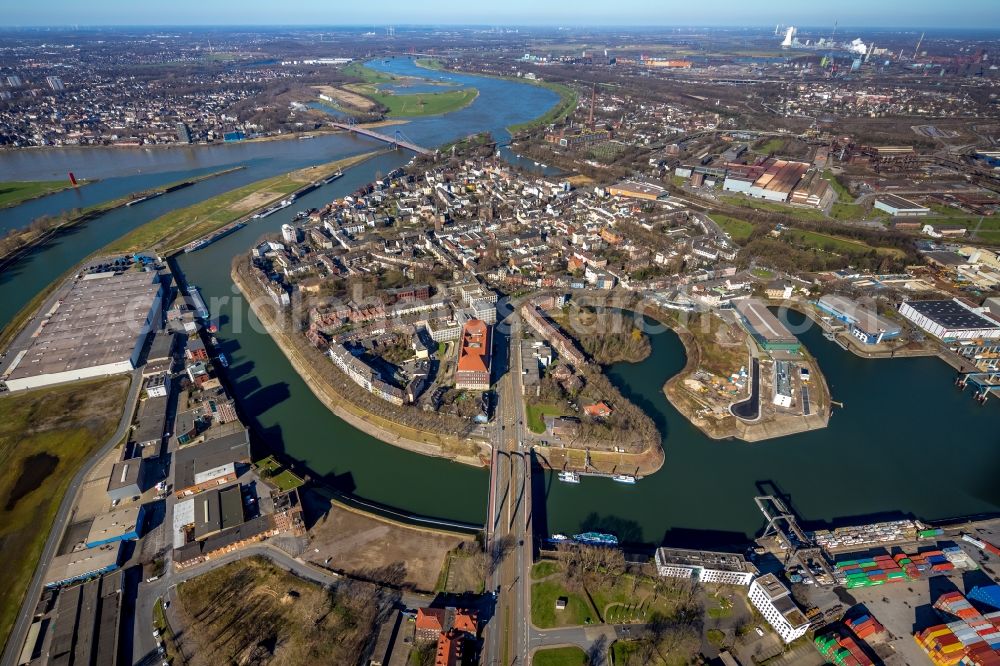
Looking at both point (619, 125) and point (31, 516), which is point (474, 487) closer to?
point (31, 516)

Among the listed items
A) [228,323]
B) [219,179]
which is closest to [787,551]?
[228,323]

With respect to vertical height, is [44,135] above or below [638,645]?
above

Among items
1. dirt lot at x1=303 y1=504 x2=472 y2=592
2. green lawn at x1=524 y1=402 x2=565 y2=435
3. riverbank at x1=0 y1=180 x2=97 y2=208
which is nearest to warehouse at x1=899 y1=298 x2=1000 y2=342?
green lawn at x1=524 y1=402 x2=565 y2=435

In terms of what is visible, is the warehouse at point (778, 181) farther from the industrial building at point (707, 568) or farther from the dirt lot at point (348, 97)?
the dirt lot at point (348, 97)

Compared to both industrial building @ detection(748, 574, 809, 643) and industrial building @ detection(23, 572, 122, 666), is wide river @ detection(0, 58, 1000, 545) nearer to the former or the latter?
industrial building @ detection(748, 574, 809, 643)

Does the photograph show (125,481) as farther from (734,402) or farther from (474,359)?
(734,402)

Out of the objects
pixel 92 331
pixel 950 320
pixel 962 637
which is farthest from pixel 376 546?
pixel 950 320

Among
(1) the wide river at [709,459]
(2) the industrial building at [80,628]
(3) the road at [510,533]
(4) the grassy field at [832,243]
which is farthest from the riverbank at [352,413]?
(4) the grassy field at [832,243]
